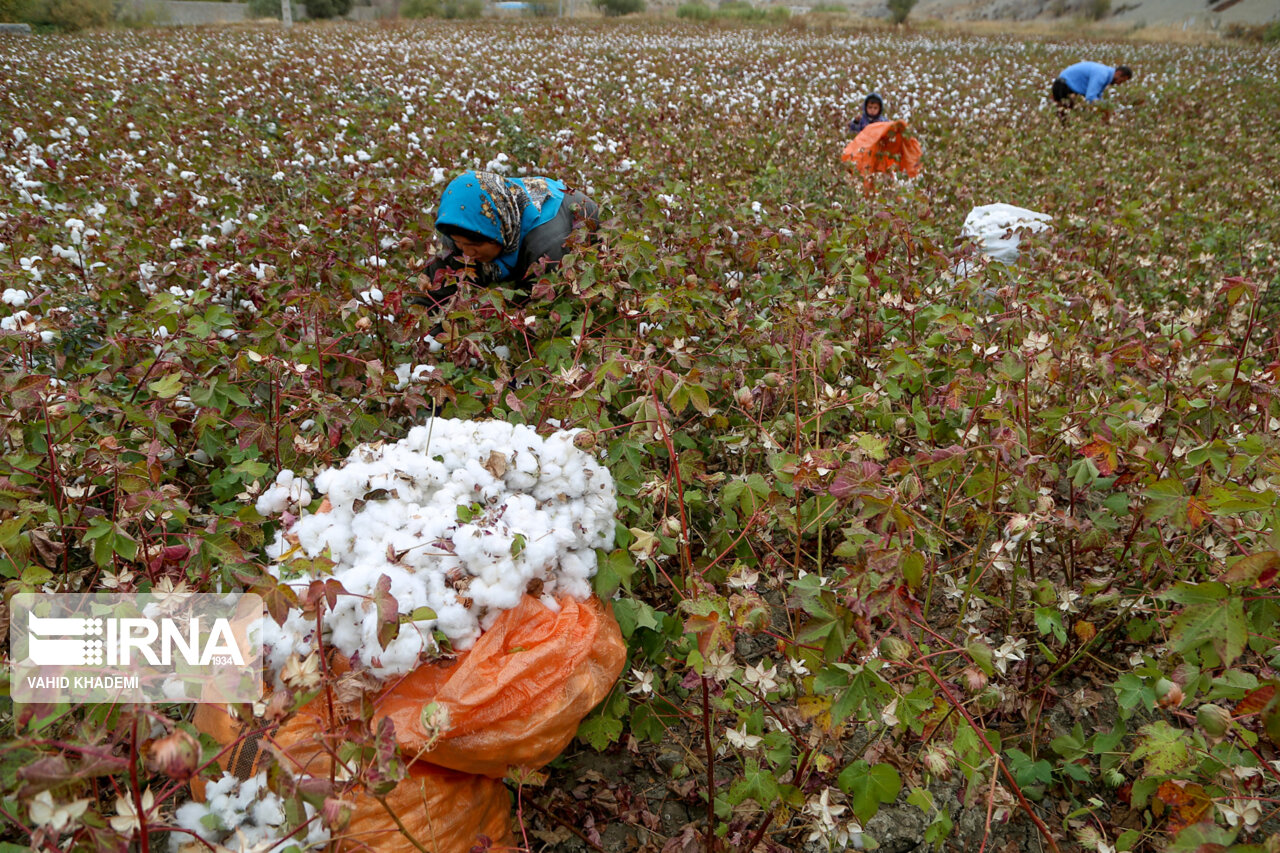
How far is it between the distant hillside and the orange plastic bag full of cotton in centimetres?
3525

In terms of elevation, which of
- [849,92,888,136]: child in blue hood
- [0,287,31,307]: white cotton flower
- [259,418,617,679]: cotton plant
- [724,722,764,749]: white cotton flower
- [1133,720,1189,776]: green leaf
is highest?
[849,92,888,136]: child in blue hood

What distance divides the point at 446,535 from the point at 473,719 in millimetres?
399

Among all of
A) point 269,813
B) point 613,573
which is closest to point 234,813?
point 269,813

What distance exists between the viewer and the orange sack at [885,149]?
6504 millimetres

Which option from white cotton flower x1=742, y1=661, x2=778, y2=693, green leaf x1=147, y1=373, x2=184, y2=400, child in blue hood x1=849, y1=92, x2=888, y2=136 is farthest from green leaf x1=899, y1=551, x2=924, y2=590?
child in blue hood x1=849, y1=92, x2=888, y2=136

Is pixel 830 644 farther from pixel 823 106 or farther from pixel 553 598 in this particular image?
pixel 823 106

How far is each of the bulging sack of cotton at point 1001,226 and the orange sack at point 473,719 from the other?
3.51 metres

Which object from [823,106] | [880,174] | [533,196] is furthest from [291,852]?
[823,106]

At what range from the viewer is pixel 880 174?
18.4 ft

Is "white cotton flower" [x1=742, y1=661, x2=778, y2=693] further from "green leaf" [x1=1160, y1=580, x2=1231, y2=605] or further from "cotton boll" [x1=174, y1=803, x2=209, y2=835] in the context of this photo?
"cotton boll" [x1=174, y1=803, x2=209, y2=835]

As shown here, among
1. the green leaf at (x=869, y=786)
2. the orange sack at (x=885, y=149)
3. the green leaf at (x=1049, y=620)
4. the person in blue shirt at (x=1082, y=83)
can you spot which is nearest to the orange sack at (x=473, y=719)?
the green leaf at (x=869, y=786)

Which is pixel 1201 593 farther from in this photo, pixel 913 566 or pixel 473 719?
pixel 473 719

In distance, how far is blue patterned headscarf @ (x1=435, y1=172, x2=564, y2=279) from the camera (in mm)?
3242

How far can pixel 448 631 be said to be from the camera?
152 centimetres
